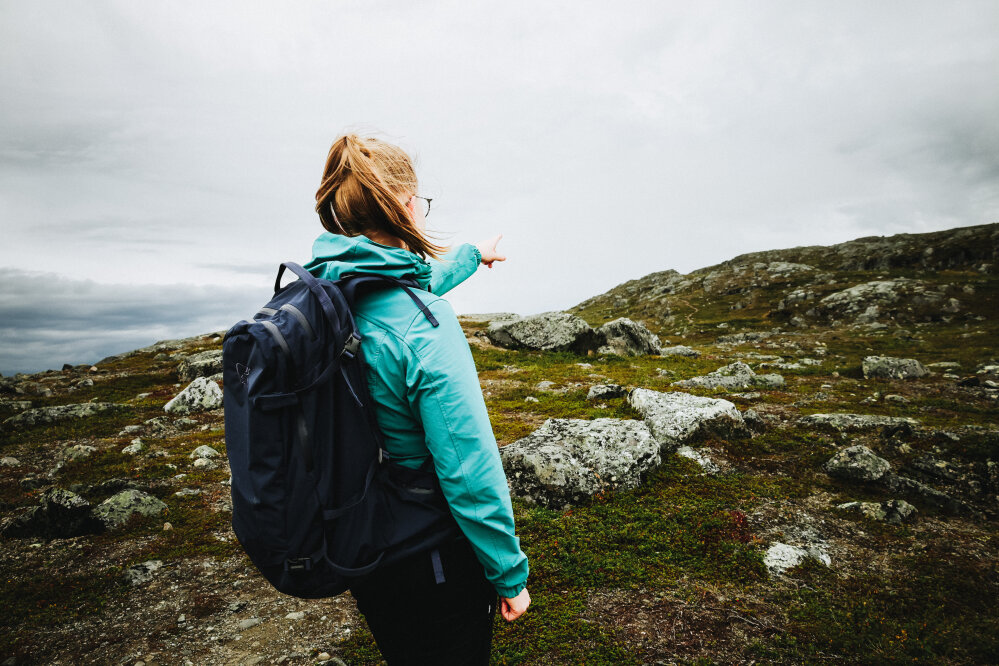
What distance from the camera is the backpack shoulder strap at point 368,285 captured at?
2570 mm

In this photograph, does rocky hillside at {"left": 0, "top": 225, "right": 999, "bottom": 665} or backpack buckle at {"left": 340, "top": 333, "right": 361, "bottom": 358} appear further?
rocky hillside at {"left": 0, "top": 225, "right": 999, "bottom": 665}

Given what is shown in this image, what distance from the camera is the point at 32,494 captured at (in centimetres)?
1154

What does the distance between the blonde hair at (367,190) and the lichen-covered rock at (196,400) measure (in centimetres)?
2073

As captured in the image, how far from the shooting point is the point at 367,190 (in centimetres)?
276

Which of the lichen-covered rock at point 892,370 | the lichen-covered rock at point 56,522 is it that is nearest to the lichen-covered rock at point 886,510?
the lichen-covered rock at point 56,522

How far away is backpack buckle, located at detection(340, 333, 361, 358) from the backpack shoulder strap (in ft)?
0.79

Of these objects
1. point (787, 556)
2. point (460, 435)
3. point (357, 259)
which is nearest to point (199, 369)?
point (357, 259)

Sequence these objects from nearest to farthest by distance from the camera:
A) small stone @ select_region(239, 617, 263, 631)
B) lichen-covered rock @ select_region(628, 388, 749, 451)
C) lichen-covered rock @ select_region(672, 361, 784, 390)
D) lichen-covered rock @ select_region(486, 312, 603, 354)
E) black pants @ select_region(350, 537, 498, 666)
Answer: black pants @ select_region(350, 537, 498, 666)
small stone @ select_region(239, 617, 263, 631)
lichen-covered rock @ select_region(628, 388, 749, 451)
lichen-covered rock @ select_region(672, 361, 784, 390)
lichen-covered rock @ select_region(486, 312, 603, 354)

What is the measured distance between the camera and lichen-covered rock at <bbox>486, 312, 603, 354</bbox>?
30359 millimetres

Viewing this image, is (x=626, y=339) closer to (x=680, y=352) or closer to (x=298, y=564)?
(x=680, y=352)

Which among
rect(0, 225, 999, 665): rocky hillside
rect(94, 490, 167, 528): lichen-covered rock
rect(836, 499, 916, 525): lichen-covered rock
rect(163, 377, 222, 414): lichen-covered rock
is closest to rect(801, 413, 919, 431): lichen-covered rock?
rect(0, 225, 999, 665): rocky hillside

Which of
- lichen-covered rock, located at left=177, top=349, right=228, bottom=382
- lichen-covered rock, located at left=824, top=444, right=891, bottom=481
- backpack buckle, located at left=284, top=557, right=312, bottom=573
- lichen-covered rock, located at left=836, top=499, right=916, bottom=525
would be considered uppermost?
lichen-covered rock, located at left=177, top=349, right=228, bottom=382

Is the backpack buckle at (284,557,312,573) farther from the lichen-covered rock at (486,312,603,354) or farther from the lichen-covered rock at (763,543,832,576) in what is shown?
the lichen-covered rock at (486,312,603,354)

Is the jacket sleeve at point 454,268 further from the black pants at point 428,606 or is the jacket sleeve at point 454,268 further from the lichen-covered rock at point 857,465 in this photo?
the lichen-covered rock at point 857,465
